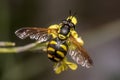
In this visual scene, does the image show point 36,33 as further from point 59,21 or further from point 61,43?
point 59,21

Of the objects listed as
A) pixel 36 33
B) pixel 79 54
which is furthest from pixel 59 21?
pixel 79 54

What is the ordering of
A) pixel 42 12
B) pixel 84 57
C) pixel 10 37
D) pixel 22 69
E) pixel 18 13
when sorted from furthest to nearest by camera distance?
pixel 42 12, pixel 18 13, pixel 10 37, pixel 22 69, pixel 84 57

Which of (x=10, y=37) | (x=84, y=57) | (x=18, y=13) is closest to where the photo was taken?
(x=84, y=57)

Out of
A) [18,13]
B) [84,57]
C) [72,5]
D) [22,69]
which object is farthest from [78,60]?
[72,5]

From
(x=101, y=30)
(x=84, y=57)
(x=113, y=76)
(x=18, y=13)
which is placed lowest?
(x=84, y=57)

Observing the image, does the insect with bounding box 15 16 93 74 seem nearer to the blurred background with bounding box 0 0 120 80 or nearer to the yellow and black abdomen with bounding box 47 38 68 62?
the yellow and black abdomen with bounding box 47 38 68 62

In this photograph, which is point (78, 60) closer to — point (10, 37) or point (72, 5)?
point (10, 37)

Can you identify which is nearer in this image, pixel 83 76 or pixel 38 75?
pixel 38 75
